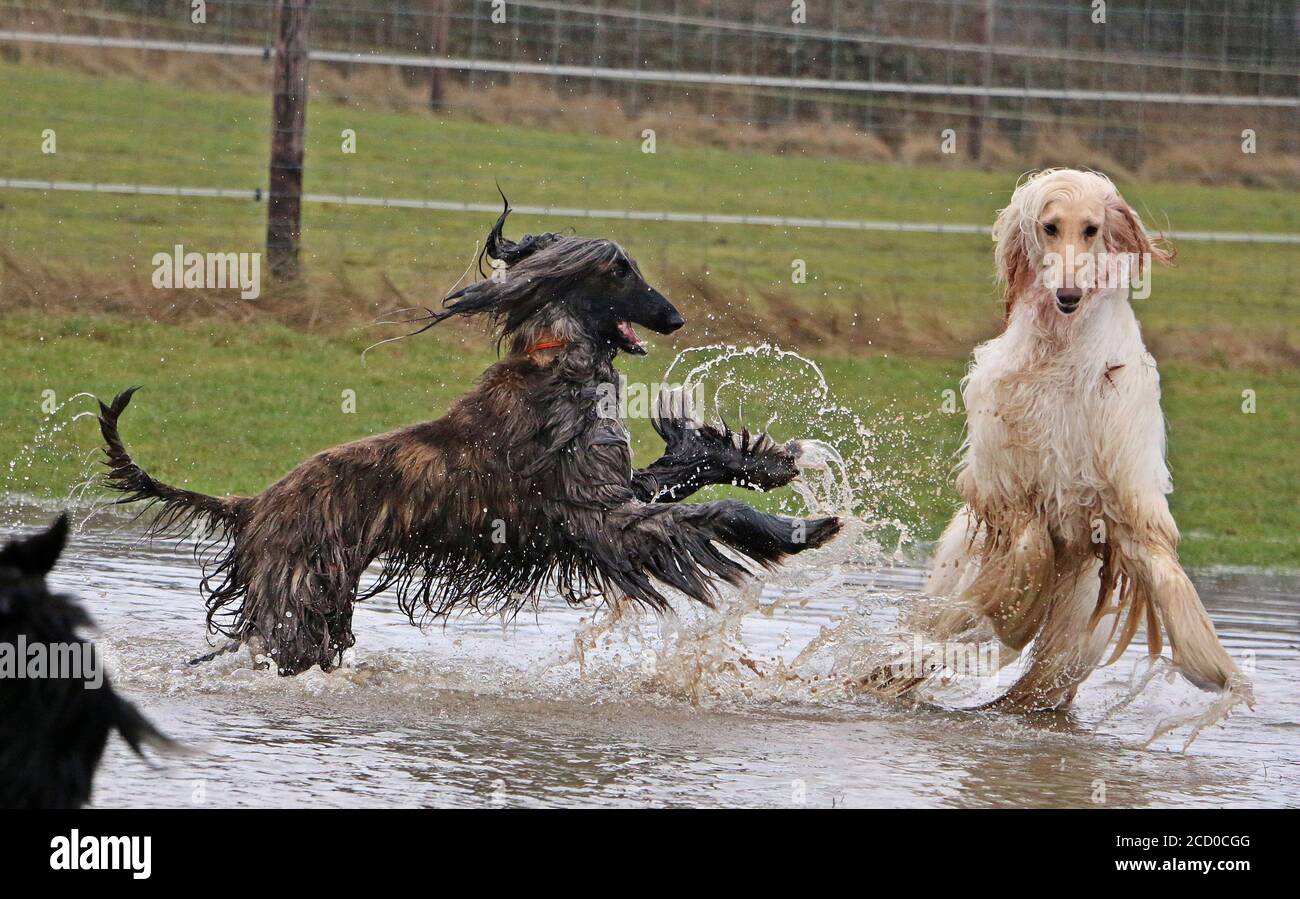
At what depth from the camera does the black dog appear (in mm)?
2723

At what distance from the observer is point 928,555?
8.15 m

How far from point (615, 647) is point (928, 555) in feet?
7.51

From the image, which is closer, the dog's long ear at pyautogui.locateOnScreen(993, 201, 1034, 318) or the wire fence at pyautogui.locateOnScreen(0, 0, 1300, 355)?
the dog's long ear at pyautogui.locateOnScreen(993, 201, 1034, 318)

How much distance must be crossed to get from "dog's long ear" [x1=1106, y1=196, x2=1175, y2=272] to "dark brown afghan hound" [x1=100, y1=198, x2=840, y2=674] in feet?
3.58

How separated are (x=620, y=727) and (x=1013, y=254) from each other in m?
1.69

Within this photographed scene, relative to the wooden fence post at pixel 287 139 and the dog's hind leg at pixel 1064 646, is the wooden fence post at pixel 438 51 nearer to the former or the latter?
the wooden fence post at pixel 287 139

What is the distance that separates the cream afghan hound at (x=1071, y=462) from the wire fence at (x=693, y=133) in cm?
653

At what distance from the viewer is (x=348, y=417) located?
9.50 m

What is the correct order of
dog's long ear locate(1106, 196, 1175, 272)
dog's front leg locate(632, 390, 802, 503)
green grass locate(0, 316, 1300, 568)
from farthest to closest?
green grass locate(0, 316, 1300, 568), dog's front leg locate(632, 390, 802, 503), dog's long ear locate(1106, 196, 1175, 272)

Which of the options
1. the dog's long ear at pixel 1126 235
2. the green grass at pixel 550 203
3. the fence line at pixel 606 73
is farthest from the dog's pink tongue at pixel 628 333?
the fence line at pixel 606 73

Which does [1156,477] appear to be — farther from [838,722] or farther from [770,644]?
[770,644]

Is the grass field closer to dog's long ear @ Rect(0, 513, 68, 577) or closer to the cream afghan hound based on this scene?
the cream afghan hound

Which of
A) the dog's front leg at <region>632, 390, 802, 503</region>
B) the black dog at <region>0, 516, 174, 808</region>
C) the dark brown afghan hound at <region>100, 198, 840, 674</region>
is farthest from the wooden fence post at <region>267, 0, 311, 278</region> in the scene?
the black dog at <region>0, 516, 174, 808</region>

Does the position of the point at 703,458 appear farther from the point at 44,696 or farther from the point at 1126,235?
the point at 44,696
